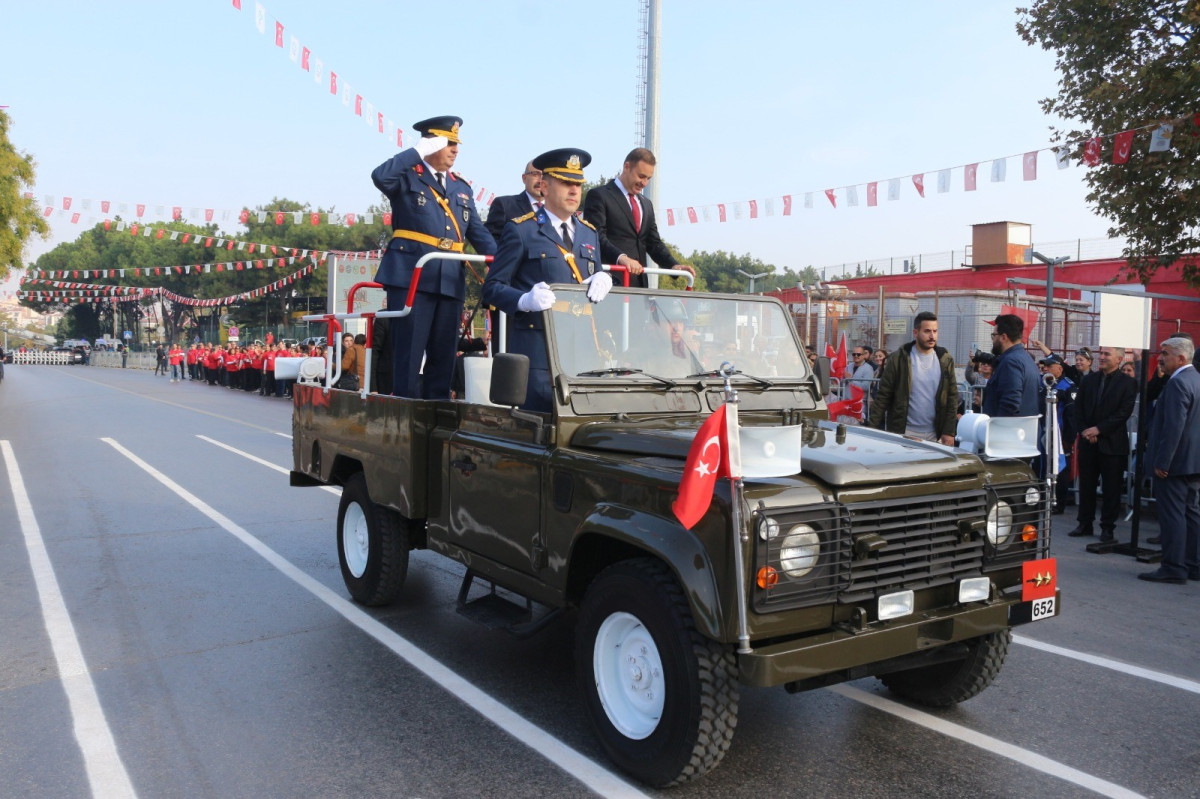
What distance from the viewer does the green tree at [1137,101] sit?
13.4 meters

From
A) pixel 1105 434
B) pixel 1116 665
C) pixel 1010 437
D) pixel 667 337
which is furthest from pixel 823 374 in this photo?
pixel 1105 434

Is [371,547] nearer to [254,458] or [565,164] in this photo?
[565,164]

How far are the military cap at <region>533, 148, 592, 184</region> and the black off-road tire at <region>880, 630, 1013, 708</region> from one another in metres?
3.09

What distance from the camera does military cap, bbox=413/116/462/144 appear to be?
611 cm

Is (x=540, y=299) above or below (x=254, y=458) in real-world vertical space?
above

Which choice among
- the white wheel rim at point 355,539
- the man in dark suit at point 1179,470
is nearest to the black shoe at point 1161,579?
the man in dark suit at point 1179,470

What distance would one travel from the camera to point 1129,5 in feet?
45.2

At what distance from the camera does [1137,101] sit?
45.3ft

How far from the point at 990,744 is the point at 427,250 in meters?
4.32

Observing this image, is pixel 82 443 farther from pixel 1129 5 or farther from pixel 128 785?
pixel 1129 5

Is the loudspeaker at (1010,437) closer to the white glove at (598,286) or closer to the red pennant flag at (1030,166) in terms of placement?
the white glove at (598,286)

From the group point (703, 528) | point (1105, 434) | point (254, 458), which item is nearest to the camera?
point (703, 528)

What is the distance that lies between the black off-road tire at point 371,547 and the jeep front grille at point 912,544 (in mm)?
3084

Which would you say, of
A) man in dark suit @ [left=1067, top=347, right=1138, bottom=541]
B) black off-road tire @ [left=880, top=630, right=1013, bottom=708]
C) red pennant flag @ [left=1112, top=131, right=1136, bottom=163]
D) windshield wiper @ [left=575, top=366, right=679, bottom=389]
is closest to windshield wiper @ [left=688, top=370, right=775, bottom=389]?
windshield wiper @ [left=575, top=366, right=679, bottom=389]
